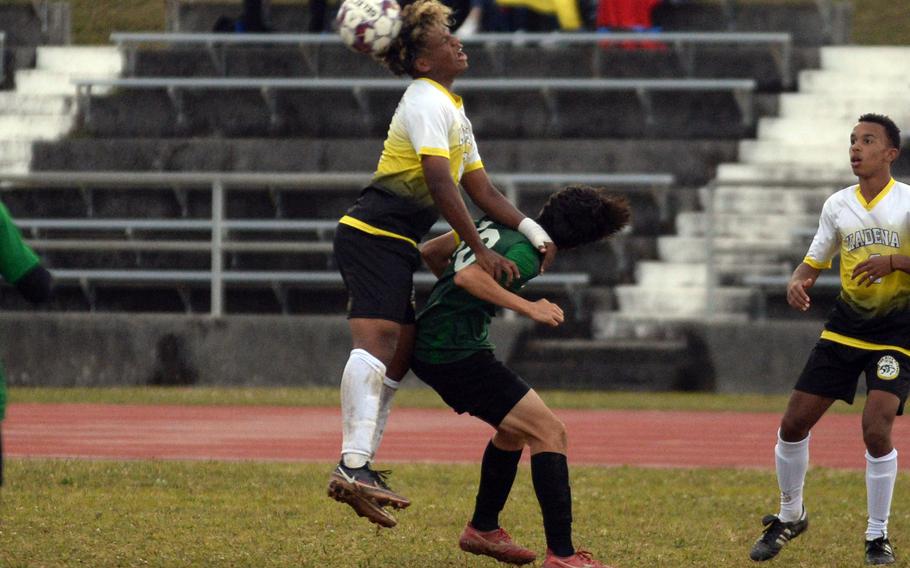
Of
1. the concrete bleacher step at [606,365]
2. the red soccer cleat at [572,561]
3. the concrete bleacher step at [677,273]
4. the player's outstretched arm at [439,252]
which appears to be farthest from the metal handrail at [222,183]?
the red soccer cleat at [572,561]

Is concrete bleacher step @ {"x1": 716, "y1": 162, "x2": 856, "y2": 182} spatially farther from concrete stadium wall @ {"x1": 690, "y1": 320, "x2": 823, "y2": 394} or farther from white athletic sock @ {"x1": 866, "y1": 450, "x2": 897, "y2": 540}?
white athletic sock @ {"x1": 866, "y1": 450, "x2": 897, "y2": 540}

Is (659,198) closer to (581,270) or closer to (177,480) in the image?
(581,270)

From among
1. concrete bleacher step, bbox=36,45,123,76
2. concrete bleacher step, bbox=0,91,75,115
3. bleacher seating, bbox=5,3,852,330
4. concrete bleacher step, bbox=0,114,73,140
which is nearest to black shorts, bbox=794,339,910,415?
bleacher seating, bbox=5,3,852,330

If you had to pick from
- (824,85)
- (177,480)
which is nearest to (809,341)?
(824,85)

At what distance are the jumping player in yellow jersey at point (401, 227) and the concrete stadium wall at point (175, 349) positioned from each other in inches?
393

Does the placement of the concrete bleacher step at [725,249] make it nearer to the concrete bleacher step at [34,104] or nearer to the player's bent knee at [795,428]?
the concrete bleacher step at [34,104]

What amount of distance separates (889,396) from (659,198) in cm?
1149

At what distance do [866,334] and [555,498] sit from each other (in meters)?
1.76

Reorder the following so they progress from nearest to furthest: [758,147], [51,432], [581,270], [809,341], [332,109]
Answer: [51,432] → [809,341] → [581,270] → [758,147] → [332,109]

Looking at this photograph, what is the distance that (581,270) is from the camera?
63.3ft

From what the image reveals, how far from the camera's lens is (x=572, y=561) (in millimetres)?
7410

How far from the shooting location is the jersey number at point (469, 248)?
7570 millimetres

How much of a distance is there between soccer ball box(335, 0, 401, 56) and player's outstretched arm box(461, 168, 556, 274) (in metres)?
0.71

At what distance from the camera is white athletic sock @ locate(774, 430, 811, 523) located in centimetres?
838
